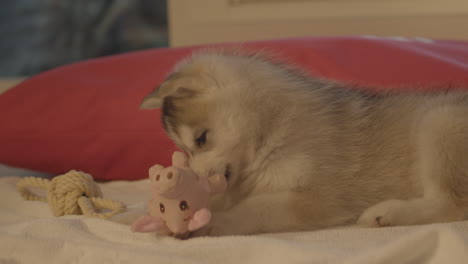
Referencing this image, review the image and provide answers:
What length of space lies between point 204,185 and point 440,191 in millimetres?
628

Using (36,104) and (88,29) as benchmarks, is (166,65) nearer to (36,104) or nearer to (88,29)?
(36,104)

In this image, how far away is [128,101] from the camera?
2.26 metres

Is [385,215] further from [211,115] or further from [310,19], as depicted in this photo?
[310,19]

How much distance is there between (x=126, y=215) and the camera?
4.89ft

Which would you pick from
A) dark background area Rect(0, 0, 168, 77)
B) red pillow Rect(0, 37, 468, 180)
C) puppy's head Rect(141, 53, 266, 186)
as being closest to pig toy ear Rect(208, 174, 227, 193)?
puppy's head Rect(141, 53, 266, 186)

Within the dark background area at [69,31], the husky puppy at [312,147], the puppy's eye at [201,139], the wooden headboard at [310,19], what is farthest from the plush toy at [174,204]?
the dark background area at [69,31]

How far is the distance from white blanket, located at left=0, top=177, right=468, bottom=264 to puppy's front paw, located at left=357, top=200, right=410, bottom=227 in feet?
0.23

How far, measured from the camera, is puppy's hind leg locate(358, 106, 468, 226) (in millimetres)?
1484

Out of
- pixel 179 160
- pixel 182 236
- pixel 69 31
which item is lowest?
pixel 69 31

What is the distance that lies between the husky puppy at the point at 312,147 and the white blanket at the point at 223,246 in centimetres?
13

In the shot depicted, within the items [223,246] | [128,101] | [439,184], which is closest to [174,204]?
[223,246]

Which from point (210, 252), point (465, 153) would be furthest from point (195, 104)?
point (465, 153)

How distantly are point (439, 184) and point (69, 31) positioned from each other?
3.36m

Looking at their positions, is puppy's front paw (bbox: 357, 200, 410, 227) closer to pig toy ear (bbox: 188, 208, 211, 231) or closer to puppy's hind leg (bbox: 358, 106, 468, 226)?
puppy's hind leg (bbox: 358, 106, 468, 226)
